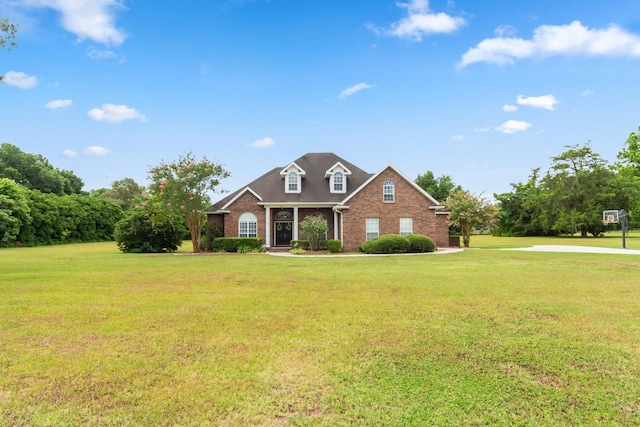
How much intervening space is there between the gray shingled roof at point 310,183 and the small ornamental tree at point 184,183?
266cm

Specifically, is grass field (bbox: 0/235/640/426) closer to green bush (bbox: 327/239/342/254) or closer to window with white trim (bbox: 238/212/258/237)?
green bush (bbox: 327/239/342/254)

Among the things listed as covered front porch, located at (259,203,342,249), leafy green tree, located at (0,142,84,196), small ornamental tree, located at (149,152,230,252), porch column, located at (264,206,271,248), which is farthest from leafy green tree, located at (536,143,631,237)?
leafy green tree, located at (0,142,84,196)

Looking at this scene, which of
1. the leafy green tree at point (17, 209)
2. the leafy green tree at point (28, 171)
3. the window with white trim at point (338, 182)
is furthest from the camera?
the leafy green tree at point (28, 171)

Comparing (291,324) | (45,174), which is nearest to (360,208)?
(291,324)

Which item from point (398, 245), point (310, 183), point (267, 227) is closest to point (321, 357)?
point (398, 245)

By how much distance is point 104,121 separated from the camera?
26.5 m

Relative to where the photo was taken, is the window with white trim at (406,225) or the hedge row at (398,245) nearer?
the hedge row at (398,245)

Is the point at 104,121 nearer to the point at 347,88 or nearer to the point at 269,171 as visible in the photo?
the point at 269,171

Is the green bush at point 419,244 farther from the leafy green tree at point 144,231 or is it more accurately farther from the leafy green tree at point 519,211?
the leafy green tree at point 519,211

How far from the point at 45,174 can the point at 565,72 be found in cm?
6936

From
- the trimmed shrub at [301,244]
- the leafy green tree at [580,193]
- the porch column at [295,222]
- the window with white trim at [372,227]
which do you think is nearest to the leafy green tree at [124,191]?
the porch column at [295,222]

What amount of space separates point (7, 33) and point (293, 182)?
18579mm

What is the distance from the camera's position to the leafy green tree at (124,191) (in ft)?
229

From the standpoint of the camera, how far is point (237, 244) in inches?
1022
